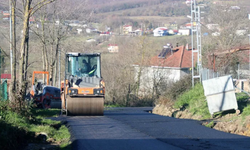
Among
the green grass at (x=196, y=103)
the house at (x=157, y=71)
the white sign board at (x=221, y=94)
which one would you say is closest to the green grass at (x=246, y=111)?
the white sign board at (x=221, y=94)

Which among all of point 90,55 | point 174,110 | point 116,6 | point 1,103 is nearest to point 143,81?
point 174,110

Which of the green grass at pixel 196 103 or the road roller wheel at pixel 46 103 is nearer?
the green grass at pixel 196 103

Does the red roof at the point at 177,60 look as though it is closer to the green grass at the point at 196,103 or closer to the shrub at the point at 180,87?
the shrub at the point at 180,87

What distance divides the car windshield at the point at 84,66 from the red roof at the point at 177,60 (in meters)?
22.4

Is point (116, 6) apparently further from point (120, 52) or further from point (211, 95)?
point (211, 95)

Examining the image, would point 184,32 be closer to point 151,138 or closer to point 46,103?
point 46,103

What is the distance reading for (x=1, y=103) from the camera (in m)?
14.3

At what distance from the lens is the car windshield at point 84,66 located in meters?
18.4

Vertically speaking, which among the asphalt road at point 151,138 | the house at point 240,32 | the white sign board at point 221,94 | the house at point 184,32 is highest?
the house at point 184,32

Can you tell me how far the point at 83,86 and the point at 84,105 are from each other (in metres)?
0.99

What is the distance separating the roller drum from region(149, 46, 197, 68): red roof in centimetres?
2373

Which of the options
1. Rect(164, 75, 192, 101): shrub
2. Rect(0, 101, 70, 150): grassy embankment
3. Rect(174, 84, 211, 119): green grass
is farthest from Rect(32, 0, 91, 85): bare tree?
Rect(0, 101, 70, 150): grassy embankment

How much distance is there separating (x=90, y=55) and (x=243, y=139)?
9.57 metres

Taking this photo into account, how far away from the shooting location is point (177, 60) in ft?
148
